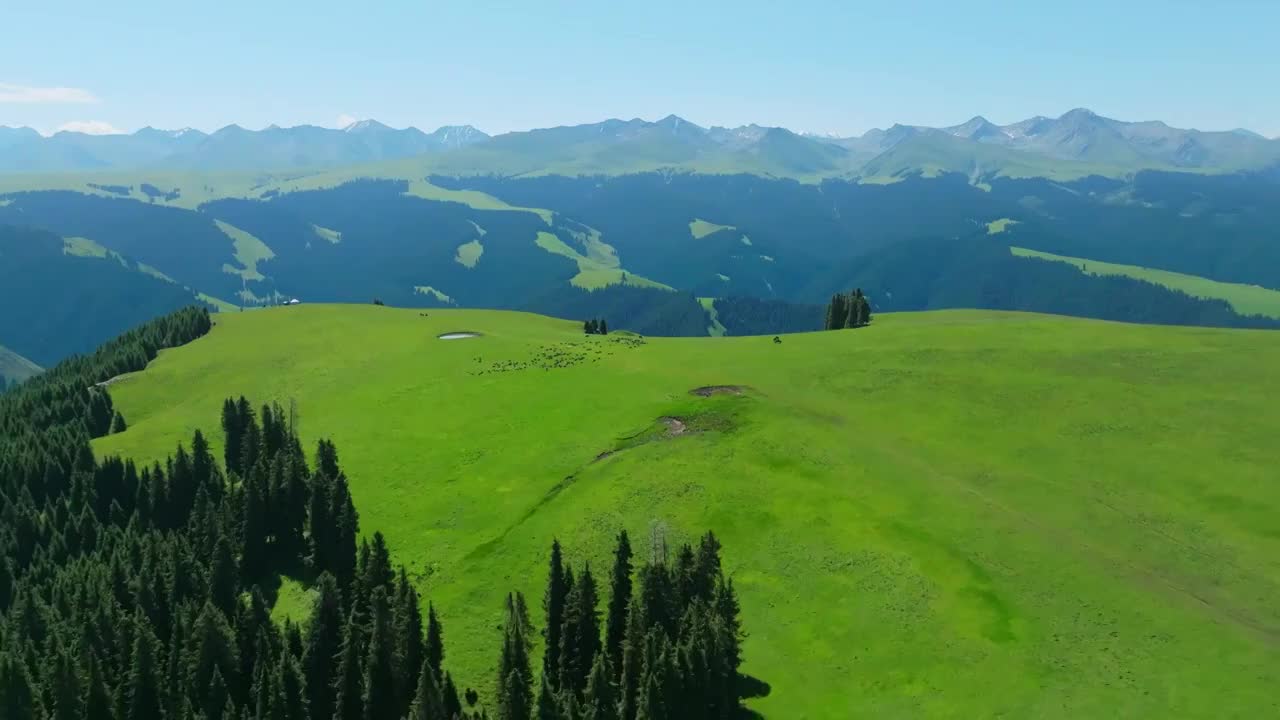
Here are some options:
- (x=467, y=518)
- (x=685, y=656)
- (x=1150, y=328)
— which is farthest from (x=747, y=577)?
(x=1150, y=328)

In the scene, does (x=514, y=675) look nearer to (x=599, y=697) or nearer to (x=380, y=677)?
(x=599, y=697)

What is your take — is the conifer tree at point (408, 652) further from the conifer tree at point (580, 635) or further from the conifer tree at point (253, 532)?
the conifer tree at point (253, 532)

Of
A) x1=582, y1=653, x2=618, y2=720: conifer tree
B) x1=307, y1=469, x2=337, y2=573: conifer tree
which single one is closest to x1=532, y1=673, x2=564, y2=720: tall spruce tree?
x1=582, y1=653, x2=618, y2=720: conifer tree

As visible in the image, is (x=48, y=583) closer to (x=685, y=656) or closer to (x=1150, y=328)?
(x=685, y=656)

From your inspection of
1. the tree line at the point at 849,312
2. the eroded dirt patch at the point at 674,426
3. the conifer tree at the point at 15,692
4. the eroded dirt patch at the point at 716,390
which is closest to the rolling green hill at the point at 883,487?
the eroded dirt patch at the point at 674,426

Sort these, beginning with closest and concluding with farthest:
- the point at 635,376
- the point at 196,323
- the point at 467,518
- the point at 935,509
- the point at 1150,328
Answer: the point at 935,509
the point at 467,518
the point at 635,376
the point at 1150,328
the point at 196,323
